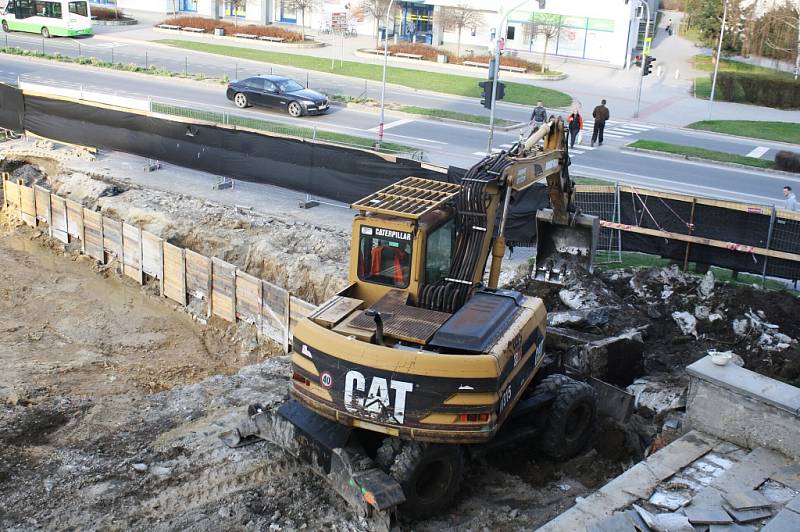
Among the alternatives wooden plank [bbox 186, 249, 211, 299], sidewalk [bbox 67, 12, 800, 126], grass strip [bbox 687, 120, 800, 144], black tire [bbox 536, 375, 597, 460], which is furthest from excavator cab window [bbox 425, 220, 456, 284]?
sidewalk [bbox 67, 12, 800, 126]

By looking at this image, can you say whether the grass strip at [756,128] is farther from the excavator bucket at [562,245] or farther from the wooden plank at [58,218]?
the wooden plank at [58,218]

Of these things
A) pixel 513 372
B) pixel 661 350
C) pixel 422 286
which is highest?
pixel 422 286

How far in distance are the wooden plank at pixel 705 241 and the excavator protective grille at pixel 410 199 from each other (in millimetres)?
7555

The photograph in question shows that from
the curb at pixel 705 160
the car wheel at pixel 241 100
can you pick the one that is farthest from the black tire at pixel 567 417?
the car wheel at pixel 241 100

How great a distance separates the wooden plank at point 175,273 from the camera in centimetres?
1959

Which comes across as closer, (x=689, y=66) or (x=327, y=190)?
(x=327, y=190)

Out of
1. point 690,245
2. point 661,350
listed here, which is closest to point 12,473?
point 661,350

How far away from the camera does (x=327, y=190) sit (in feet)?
75.4

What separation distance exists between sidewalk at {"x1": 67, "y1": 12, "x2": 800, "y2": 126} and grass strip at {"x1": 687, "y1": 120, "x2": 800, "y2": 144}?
1159 mm

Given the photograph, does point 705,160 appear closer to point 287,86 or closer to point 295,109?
point 295,109

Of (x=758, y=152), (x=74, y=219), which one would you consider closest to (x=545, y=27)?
(x=758, y=152)

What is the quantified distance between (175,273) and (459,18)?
38.2m

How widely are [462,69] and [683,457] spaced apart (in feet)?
130

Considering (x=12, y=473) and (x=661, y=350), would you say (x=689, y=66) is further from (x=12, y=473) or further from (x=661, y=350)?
(x=12, y=473)
